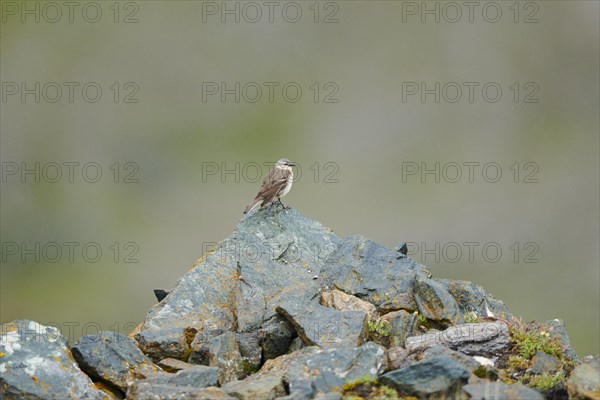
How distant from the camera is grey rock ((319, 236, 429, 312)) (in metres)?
19.3

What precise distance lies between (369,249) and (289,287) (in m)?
2.11

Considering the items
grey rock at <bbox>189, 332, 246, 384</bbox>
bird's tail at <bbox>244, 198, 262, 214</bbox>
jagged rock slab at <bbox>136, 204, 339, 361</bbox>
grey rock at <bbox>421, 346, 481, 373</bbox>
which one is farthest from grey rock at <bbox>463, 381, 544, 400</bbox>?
bird's tail at <bbox>244, 198, 262, 214</bbox>

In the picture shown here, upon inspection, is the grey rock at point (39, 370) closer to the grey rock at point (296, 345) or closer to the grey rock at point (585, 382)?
the grey rock at point (296, 345)

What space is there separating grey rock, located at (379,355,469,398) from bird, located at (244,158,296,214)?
8.87 m

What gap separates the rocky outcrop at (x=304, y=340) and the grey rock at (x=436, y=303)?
3 centimetres

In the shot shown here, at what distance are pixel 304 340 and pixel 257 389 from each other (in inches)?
109

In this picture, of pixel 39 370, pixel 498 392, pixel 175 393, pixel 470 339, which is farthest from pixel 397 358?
pixel 39 370

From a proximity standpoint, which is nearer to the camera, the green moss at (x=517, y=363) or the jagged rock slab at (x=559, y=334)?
the green moss at (x=517, y=363)

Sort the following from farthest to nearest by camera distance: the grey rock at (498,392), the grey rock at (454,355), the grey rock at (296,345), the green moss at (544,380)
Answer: the grey rock at (296,345)
the grey rock at (454,355)
the green moss at (544,380)
the grey rock at (498,392)

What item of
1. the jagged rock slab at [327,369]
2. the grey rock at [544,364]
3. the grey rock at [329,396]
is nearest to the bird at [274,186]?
the jagged rock slab at [327,369]

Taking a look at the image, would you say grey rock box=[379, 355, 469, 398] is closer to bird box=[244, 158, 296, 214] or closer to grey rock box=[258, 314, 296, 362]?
grey rock box=[258, 314, 296, 362]

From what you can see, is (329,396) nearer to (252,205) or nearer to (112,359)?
(112,359)

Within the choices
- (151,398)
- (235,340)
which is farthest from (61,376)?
(235,340)

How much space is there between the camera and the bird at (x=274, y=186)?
904 inches
